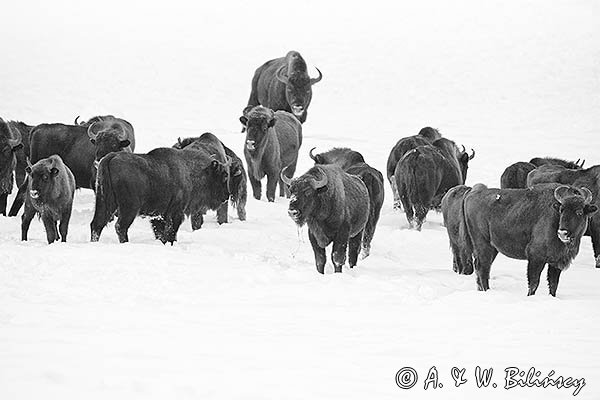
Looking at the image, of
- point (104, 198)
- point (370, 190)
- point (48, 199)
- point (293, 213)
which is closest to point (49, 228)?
point (48, 199)

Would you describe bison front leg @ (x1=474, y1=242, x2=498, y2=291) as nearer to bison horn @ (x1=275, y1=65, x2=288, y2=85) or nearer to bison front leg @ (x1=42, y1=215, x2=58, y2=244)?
bison front leg @ (x1=42, y1=215, x2=58, y2=244)

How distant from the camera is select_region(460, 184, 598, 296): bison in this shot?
32.3 ft

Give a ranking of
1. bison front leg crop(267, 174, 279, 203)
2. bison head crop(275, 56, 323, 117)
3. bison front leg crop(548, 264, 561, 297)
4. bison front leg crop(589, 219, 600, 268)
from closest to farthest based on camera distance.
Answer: bison front leg crop(548, 264, 561, 297) < bison front leg crop(589, 219, 600, 268) < bison front leg crop(267, 174, 279, 203) < bison head crop(275, 56, 323, 117)

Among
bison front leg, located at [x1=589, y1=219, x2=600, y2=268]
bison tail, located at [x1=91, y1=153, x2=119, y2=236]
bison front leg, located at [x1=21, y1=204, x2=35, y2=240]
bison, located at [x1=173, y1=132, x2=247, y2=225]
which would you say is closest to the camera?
bison tail, located at [x1=91, y1=153, x2=119, y2=236]

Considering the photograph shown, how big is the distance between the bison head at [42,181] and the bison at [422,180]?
568 cm

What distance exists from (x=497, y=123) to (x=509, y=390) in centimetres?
2944

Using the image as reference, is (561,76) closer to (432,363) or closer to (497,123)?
(497,123)

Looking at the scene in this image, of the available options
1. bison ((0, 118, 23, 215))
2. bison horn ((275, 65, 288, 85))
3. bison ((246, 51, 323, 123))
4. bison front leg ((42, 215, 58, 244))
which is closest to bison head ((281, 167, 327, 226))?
bison front leg ((42, 215, 58, 244))

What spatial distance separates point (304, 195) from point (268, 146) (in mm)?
6146

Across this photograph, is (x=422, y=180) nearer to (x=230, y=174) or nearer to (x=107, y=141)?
(x=230, y=174)

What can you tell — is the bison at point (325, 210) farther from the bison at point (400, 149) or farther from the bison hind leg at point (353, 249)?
the bison at point (400, 149)

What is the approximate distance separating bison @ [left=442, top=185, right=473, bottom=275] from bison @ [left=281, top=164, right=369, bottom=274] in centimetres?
133

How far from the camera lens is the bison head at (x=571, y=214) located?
972cm

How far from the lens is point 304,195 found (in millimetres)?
10594
